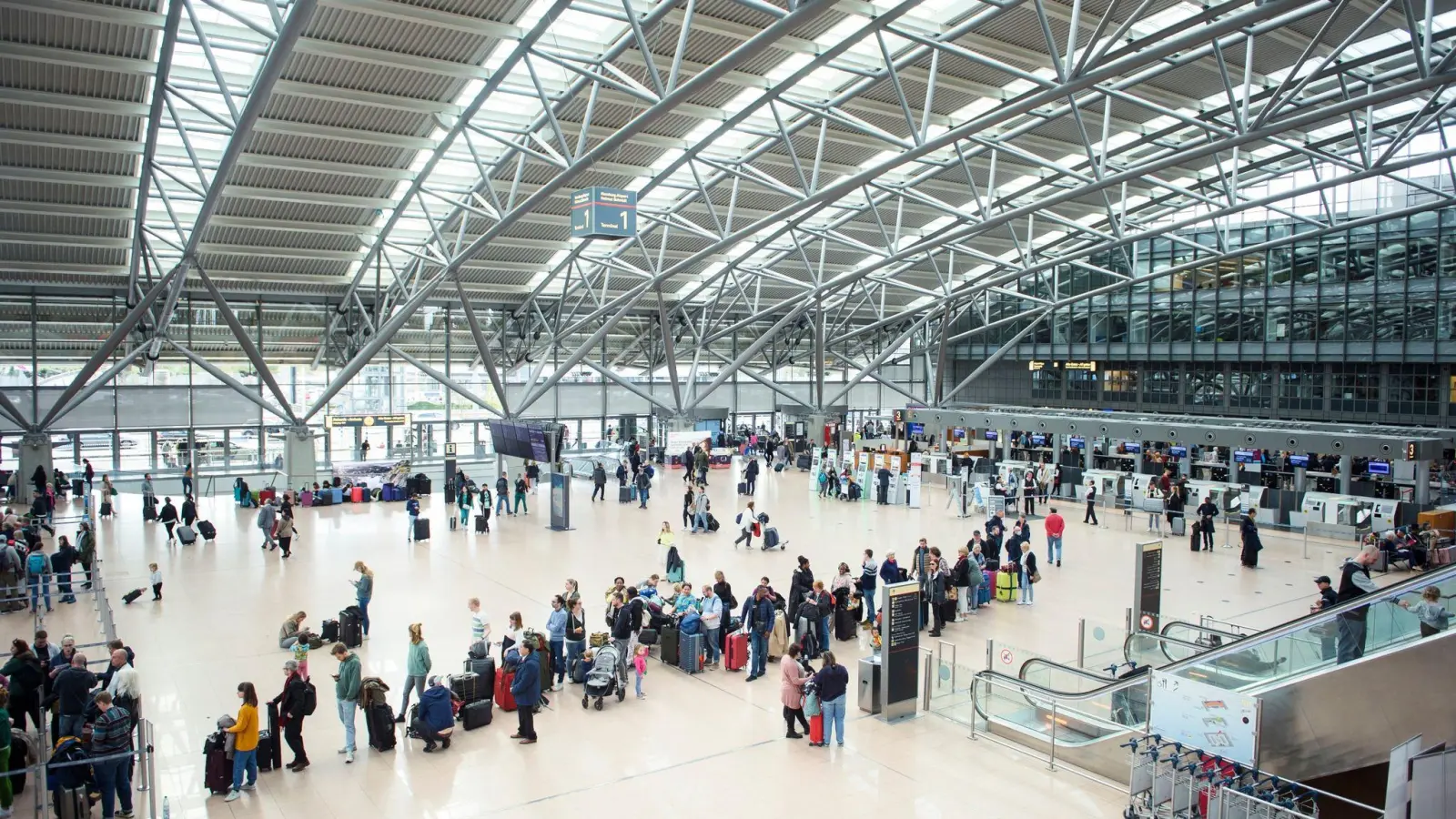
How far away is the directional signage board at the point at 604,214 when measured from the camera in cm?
1742

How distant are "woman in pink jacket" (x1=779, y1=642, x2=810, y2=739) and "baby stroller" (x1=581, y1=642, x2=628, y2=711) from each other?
2197 mm

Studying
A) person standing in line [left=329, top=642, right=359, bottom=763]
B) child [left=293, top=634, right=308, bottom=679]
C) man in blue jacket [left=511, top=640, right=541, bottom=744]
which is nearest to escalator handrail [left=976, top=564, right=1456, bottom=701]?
man in blue jacket [left=511, top=640, right=541, bottom=744]

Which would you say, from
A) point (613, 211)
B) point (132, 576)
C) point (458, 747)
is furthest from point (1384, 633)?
point (132, 576)

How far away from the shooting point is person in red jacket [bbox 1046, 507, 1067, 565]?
20.2 metres

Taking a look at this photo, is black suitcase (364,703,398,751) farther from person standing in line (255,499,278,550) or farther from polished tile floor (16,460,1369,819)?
person standing in line (255,499,278,550)

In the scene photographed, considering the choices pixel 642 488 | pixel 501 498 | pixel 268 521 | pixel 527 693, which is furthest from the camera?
pixel 642 488

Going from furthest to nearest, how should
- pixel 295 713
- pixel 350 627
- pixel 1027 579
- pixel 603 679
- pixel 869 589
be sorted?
pixel 1027 579 < pixel 869 589 < pixel 350 627 < pixel 603 679 < pixel 295 713

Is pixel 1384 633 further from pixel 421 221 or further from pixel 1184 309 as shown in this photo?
pixel 1184 309

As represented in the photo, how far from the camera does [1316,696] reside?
9.72m

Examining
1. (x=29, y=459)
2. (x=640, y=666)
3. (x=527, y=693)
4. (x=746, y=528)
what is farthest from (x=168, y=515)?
(x=527, y=693)

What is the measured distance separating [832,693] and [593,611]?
22.4 feet

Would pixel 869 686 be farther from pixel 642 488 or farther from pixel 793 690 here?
pixel 642 488

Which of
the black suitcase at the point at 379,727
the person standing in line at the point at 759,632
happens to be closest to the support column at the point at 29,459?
the black suitcase at the point at 379,727

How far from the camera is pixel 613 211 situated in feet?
57.8
